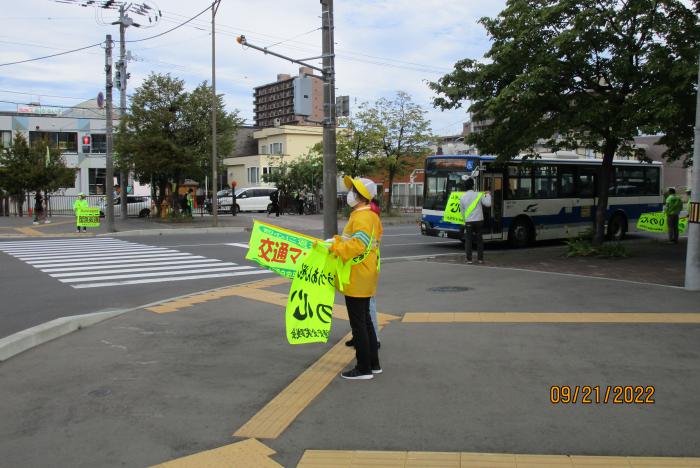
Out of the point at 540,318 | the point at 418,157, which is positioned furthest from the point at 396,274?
the point at 418,157

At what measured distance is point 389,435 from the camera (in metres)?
4.50

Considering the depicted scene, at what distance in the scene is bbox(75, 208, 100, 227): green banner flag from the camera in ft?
86.9

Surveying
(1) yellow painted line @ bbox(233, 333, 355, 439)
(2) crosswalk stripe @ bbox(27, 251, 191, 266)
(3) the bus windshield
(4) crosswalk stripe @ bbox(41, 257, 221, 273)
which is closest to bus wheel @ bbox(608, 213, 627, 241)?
(3) the bus windshield

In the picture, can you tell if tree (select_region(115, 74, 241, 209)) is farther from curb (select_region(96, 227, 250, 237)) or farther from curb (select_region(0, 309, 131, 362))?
curb (select_region(0, 309, 131, 362))

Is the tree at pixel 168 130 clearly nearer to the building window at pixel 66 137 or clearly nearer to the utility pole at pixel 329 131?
the utility pole at pixel 329 131

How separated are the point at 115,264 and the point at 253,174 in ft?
154

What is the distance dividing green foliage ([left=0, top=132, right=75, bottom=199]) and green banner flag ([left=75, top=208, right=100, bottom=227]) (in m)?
11.2

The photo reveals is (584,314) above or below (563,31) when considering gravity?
below

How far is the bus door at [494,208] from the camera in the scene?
19.4 m

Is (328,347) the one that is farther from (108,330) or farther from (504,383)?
(108,330)

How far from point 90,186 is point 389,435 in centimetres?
5890
